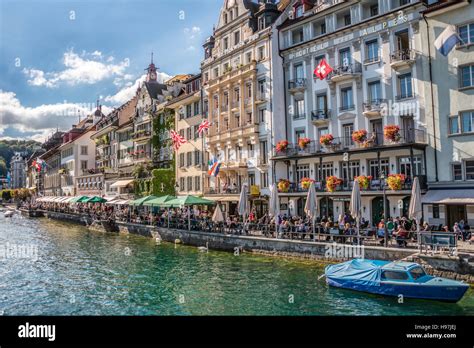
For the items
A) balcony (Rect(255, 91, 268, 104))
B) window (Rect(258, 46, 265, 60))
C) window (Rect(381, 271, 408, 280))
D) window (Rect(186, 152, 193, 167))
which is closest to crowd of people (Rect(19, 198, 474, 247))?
window (Rect(381, 271, 408, 280))

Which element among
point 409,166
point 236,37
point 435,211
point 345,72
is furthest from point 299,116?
point 435,211

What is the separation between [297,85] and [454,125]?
15.2 metres

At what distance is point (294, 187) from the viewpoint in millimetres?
38875

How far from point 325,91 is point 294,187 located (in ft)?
29.8

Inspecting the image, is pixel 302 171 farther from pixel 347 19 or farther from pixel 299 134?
pixel 347 19

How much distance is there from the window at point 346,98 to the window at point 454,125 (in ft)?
27.8

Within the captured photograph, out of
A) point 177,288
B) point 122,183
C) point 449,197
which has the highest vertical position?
point 122,183

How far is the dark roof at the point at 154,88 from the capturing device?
211 ft

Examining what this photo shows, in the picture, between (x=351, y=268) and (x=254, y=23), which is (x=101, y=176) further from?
(x=351, y=268)

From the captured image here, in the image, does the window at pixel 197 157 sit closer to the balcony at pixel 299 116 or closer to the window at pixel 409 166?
the balcony at pixel 299 116

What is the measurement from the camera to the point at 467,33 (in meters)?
28.2

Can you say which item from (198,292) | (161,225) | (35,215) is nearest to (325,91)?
(161,225)

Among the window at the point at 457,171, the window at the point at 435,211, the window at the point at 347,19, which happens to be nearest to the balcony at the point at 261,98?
the window at the point at 347,19

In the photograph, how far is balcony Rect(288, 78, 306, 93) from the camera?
129 feet
